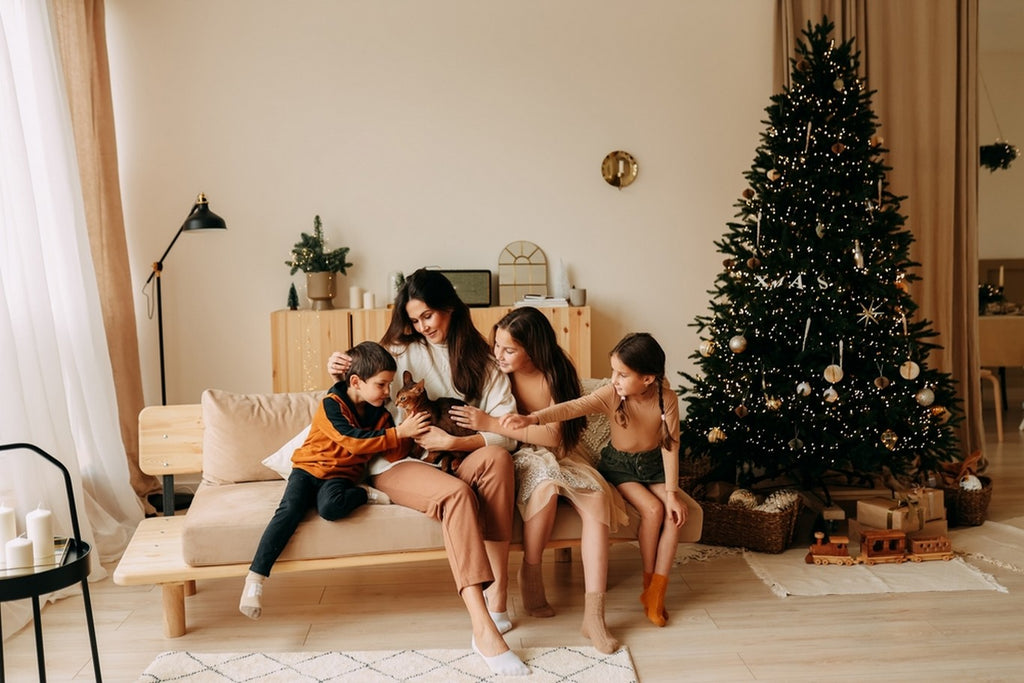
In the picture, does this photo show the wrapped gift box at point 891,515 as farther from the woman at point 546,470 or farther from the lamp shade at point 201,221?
the lamp shade at point 201,221

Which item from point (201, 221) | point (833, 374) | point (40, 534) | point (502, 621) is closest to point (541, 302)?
point (833, 374)

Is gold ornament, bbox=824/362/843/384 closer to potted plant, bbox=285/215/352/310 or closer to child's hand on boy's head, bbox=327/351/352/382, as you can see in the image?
child's hand on boy's head, bbox=327/351/352/382

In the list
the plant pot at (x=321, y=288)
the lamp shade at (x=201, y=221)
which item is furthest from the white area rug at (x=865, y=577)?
the lamp shade at (x=201, y=221)

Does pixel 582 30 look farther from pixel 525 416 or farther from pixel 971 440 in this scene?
pixel 971 440

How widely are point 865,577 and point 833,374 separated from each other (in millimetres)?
808

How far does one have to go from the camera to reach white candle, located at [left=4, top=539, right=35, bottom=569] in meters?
1.95

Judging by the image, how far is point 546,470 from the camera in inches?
107

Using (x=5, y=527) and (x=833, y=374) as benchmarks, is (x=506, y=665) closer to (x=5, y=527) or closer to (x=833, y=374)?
(x=5, y=527)

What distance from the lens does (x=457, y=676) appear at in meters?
2.38

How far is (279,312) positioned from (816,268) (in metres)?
2.65

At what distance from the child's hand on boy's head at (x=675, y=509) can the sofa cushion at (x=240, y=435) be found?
4.31 feet

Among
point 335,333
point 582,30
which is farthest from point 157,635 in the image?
point 582,30

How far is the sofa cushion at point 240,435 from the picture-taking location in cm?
302

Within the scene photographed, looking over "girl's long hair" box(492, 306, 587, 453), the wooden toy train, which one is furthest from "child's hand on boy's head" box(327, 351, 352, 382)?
the wooden toy train
